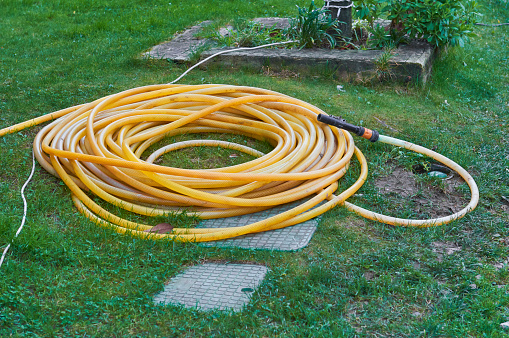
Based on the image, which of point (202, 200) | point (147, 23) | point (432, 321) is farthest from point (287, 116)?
point (147, 23)

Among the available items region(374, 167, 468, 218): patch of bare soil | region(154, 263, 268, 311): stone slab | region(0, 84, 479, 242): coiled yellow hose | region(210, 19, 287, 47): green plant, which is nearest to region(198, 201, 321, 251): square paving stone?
region(0, 84, 479, 242): coiled yellow hose

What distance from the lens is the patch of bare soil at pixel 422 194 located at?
303 centimetres

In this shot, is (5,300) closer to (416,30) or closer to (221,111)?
(221,111)

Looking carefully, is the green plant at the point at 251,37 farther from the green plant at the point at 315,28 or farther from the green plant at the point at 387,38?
the green plant at the point at 387,38

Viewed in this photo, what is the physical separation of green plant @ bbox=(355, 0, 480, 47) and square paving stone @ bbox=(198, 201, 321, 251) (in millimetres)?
3362

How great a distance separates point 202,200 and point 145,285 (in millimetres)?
733

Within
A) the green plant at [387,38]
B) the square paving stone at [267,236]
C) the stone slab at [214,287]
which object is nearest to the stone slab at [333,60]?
the green plant at [387,38]

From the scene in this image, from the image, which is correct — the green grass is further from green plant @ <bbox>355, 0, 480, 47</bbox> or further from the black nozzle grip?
green plant @ <bbox>355, 0, 480, 47</bbox>

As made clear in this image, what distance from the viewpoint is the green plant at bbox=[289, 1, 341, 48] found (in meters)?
5.40

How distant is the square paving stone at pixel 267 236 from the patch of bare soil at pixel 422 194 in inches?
26.0

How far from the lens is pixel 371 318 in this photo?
2104 millimetres

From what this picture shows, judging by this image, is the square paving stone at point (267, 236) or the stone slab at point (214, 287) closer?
the stone slab at point (214, 287)

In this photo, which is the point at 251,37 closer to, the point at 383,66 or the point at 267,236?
the point at 383,66

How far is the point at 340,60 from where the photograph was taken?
501cm
